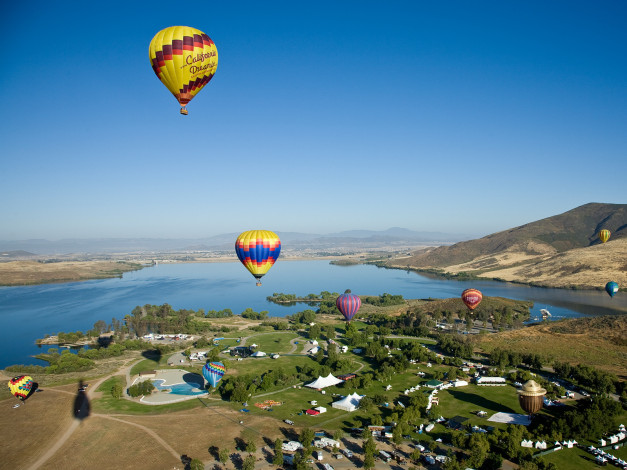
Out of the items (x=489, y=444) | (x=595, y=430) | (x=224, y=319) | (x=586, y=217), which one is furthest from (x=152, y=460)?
(x=586, y=217)

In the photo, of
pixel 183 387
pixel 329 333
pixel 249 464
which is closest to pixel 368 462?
pixel 249 464

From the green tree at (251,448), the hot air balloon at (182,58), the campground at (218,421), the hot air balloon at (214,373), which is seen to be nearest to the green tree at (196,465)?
the campground at (218,421)

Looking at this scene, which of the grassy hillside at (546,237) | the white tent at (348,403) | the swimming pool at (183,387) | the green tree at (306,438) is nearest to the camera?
the green tree at (306,438)

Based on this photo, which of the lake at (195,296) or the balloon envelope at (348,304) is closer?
the balloon envelope at (348,304)

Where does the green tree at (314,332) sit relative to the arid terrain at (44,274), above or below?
Result: below

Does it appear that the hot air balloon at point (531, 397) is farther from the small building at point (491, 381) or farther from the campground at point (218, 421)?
the small building at point (491, 381)

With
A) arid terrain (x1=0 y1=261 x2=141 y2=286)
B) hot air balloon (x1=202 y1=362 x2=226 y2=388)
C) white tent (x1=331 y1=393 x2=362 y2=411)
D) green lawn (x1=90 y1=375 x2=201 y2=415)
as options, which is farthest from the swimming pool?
arid terrain (x1=0 y1=261 x2=141 y2=286)
